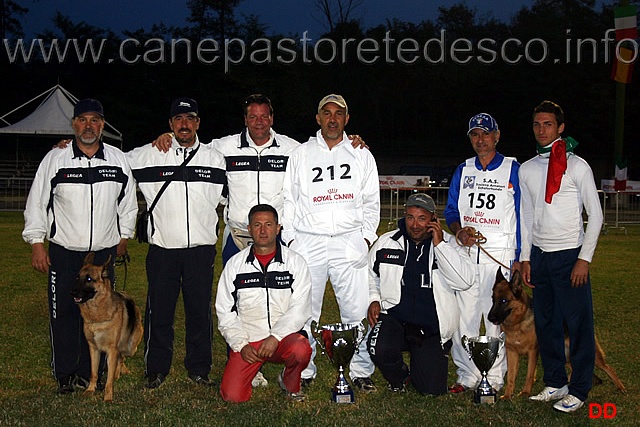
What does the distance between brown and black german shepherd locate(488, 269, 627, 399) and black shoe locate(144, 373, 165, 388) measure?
8.36ft

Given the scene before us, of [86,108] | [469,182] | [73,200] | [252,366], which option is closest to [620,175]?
[469,182]

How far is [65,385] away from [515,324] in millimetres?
3398

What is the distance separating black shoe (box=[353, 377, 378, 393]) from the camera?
5.59m

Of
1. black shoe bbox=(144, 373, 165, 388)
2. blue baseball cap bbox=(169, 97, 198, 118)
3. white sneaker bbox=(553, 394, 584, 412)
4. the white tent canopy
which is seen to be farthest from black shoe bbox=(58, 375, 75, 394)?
the white tent canopy

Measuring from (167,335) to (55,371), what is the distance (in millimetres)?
862

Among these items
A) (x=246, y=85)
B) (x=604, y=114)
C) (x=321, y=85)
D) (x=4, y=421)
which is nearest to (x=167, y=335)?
(x=4, y=421)

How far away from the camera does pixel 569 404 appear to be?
496cm

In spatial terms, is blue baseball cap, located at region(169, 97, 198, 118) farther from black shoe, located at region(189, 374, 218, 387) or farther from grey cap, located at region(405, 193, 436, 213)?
black shoe, located at region(189, 374, 218, 387)

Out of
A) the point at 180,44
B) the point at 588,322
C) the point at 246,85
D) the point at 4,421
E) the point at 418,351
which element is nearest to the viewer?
the point at 4,421

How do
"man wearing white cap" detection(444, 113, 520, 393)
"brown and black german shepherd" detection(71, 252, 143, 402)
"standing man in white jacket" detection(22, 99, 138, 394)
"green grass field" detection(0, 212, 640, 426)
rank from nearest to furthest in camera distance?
"green grass field" detection(0, 212, 640, 426) → "brown and black german shepherd" detection(71, 252, 143, 402) → "standing man in white jacket" detection(22, 99, 138, 394) → "man wearing white cap" detection(444, 113, 520, 393)

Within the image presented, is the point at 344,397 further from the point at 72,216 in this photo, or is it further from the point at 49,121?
the point at 49,121

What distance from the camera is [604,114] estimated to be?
140 feet

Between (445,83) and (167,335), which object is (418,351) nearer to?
(167,335)

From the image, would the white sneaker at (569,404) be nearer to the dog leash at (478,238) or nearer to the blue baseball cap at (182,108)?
the dog leash at (478,238)
